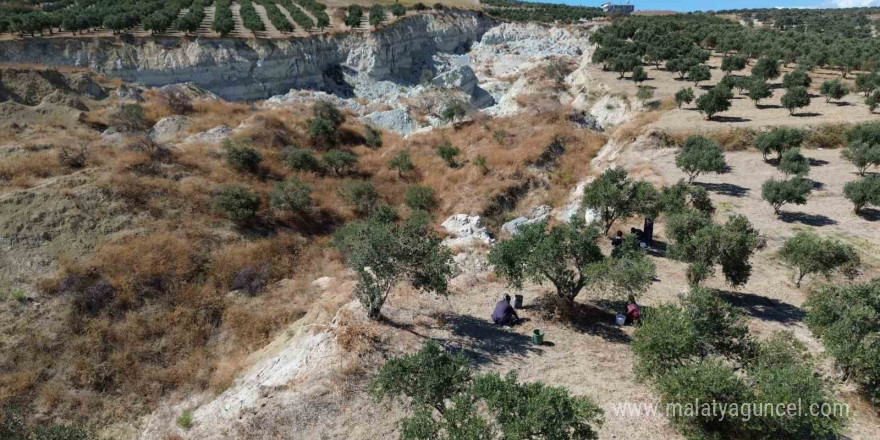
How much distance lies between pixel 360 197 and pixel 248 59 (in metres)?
43.1

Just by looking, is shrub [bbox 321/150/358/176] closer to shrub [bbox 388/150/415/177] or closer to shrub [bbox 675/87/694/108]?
shrub [bbox 388/150/415/177]

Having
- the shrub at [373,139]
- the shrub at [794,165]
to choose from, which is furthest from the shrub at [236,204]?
the shrub at [794,165]

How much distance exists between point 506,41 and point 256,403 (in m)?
110

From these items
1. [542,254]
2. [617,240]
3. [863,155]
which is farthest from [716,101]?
[542,254]

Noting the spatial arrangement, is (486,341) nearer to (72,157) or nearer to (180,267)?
(180,267)

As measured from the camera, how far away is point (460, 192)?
33.9m

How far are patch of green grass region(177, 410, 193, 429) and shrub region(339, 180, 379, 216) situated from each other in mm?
18797

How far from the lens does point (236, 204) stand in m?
27.1

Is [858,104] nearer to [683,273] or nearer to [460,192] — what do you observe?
[683,273]

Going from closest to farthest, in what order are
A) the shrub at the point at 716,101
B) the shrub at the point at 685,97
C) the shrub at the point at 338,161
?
1. the shrub at the point at 338,161
2. the shrub at the point at 716,101
3. the shrub at the point at 685,97

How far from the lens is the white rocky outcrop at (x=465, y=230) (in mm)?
27112

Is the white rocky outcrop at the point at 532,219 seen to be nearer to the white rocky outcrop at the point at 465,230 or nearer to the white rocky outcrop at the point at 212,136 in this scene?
the white rocky outcrop at the point at 465,230

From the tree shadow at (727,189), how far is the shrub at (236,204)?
3186cm

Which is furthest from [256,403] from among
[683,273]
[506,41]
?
[506,41]
